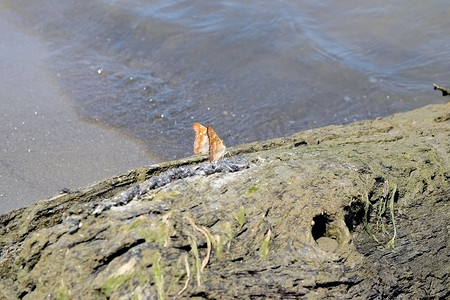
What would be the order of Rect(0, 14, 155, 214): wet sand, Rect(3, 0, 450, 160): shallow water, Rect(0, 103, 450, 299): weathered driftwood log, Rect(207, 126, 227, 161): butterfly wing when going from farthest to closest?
Rect(3, 0, 450, 160): shallow water, Rect(0, 14, 155, 214): wet sand, Rect(207, 126, 227, 161): butterfly wing, Rect(0, 103, 450, 299): weathered driftwood log

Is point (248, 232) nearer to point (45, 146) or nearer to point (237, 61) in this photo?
point (45, 146)

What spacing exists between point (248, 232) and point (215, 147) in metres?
0.70

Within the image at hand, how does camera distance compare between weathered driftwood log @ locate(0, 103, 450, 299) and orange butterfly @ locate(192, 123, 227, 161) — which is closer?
weathered driftwood log @ locate(0, 103, 450, 299)

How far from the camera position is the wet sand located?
3.98m

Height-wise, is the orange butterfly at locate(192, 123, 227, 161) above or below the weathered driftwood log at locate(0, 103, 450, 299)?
above

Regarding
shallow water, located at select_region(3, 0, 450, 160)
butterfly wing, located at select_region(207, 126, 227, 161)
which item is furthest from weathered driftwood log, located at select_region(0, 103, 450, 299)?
shallow water, located at select_region(3, 0, 450, 160)

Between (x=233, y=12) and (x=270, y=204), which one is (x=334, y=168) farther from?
(x=233, y=12)

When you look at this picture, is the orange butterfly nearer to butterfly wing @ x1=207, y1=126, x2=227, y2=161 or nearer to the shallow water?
butterfly wing @ x1=207, y1=126, x2=227, y2=161

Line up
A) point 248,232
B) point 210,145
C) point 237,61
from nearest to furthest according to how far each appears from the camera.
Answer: point 248,232 → point 210,145 → point 237,61

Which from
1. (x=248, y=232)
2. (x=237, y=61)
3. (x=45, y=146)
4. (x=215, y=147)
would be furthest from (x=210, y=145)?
(x=237, y=61)

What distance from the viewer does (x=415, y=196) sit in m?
2.42

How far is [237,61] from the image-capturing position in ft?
20.3

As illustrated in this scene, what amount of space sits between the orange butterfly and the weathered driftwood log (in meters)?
0.16

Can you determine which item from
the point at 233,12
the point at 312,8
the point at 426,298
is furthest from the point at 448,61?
the point at 426,298
